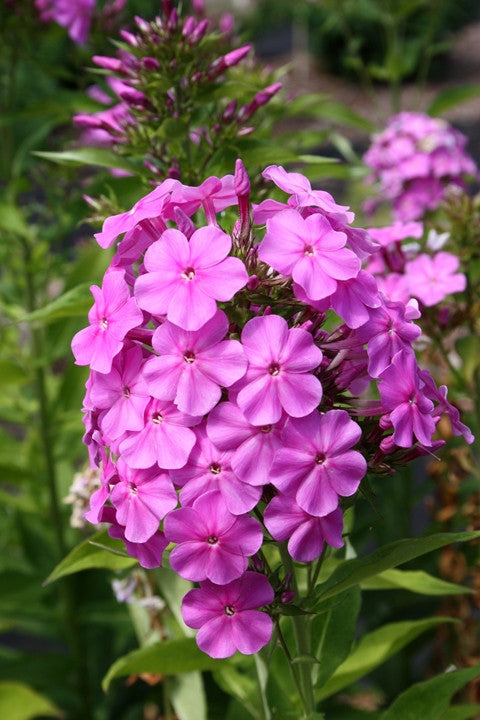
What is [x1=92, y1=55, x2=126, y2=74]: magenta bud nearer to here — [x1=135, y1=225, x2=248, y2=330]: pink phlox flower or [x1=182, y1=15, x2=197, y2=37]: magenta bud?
[x1=182, y1=15, x2=197, y2=37]: magenta bud

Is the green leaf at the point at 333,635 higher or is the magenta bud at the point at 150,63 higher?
the magenta bud at the point at 150,63

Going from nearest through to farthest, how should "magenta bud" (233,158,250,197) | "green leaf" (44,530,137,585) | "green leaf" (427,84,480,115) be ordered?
"magenta bud" (233,158,250,197) → "green leaf" (44,530,137,585) → "green leaf" (427,84,480,115)

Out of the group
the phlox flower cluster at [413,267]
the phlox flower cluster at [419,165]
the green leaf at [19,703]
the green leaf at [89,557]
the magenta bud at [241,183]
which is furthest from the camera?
the phlox flower cluster at [419,165]

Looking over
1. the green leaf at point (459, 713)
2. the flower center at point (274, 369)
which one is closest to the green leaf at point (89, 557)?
the flower center at point (274, 369)

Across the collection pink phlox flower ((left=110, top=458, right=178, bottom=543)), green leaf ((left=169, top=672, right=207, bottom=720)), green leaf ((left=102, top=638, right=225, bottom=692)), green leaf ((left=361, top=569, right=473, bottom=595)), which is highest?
pink phlox flower ((left=110, top=458, right=178, bottom=543))

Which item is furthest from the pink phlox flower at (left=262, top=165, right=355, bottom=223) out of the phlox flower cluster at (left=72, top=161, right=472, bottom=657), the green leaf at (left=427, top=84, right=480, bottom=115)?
the green leaf at (left=427, top=84, right=480, bottom=115)

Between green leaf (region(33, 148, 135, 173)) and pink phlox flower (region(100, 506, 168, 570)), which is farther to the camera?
green leaf (region(33, 148, 135, 173))

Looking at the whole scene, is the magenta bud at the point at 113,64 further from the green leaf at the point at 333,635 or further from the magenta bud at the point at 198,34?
the green leaf at the point at 333,635

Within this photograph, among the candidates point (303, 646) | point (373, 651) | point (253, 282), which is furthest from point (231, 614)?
point (373, 651)
